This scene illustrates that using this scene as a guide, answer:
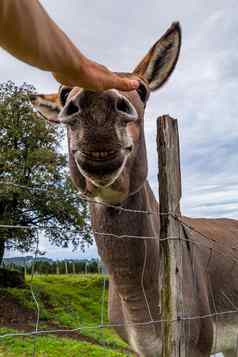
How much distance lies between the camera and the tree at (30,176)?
17.8m

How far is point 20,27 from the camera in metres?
0.67

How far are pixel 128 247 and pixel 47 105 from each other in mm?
1222

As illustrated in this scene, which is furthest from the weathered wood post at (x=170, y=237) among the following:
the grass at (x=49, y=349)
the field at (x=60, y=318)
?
the grass at (x=49, y=349)

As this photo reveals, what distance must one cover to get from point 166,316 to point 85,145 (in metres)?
1.04

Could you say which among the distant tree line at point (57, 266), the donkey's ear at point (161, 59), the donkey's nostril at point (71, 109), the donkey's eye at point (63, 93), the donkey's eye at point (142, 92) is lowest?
the distant tree line at point (57, 266)

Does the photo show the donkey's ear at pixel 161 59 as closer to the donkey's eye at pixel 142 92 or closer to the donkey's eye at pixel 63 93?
the donkey's eye at pixel 142 92

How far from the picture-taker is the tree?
58.4ft

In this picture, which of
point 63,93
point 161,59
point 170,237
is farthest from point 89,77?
point 161,59

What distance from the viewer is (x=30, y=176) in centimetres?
1836

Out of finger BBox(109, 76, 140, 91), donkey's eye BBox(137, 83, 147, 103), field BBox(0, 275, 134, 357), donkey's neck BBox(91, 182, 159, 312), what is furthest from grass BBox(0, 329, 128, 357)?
finger BBox(109, 76, 140, 91)

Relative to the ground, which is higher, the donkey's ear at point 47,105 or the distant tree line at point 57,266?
the donkey's ear at point 47,105

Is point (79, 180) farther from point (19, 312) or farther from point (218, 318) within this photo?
point (19, 312)

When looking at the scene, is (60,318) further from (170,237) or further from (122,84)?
(122,84)

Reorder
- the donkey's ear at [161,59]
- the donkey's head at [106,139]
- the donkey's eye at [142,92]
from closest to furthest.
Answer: the donkey's head at [106,139] → the donkey's eye at [142,92] → the donkey's ear at [161,59]
